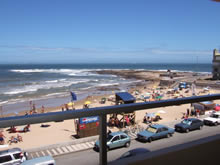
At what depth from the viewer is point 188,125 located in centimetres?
217

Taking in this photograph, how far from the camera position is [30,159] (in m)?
1.47

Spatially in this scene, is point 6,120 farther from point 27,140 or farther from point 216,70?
point 216,70

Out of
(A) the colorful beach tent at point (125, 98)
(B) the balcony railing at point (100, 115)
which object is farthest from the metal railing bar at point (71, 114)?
(A) the colorful beach tent at point (125, 98)

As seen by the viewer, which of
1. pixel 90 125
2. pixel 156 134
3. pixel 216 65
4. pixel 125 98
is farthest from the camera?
pixel 216 65

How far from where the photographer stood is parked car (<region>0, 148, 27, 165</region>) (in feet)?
4.60

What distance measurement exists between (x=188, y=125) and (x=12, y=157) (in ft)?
5.40

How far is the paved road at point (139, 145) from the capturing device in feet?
4.99

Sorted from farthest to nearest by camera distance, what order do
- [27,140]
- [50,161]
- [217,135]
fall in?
[217,135] < [27,140] < [50,161]

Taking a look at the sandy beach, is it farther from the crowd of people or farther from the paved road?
the paved road

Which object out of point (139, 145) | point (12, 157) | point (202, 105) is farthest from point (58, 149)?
Answer: point (202, 105)

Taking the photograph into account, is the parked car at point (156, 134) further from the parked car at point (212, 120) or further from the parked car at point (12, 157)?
the parked car at point (12, 157)

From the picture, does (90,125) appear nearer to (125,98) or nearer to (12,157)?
(12,157)

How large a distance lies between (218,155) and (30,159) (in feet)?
5.39

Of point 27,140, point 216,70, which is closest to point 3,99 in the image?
point 27,140
